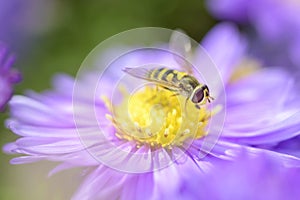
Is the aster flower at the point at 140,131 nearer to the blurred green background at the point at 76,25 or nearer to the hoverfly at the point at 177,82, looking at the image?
the hoverfly at the point at 177,82

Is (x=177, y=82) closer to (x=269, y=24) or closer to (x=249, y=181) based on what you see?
(x=249, y=181)

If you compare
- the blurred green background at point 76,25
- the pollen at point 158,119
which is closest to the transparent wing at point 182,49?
the pollen at point 158,119

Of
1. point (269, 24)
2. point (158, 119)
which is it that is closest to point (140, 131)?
point (158, 119)

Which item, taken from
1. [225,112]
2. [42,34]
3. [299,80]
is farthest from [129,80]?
[42,34]

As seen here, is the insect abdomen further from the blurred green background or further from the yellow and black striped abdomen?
the blurred green background

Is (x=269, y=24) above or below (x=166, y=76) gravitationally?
above

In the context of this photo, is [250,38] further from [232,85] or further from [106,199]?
[106,199]
